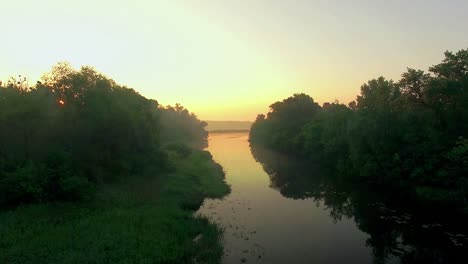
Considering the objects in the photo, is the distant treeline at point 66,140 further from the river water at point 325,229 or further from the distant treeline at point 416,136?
the distant treeline at point 416,136

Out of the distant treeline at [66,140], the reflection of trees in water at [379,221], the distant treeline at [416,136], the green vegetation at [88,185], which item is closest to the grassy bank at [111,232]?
the green vegetation at [88,185]

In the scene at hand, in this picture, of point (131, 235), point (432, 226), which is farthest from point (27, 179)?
point (432, 226)

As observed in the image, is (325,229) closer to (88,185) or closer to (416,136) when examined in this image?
(416,136)

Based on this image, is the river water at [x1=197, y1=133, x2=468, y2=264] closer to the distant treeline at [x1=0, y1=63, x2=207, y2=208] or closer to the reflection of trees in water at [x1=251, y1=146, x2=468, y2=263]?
the reflection of trees in water at [x1=251, y1=146, x2=468, y2=263]

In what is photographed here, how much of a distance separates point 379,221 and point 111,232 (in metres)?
28.8

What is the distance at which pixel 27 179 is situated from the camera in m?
37.2

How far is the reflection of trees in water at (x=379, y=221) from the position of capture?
30.9m

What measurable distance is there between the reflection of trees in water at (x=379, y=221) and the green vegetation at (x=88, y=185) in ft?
46.1

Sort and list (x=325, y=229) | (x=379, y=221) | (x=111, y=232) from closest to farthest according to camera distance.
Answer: (x=111, y=232) → (x=325, y=229) → (x=379, y=221)

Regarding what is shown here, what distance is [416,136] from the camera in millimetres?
52688

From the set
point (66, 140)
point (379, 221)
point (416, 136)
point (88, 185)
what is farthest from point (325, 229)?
point (66, 140)

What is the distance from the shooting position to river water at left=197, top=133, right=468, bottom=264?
30.7 meters

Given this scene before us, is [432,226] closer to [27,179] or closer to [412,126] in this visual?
[412,126]

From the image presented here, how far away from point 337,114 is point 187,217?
197ft
